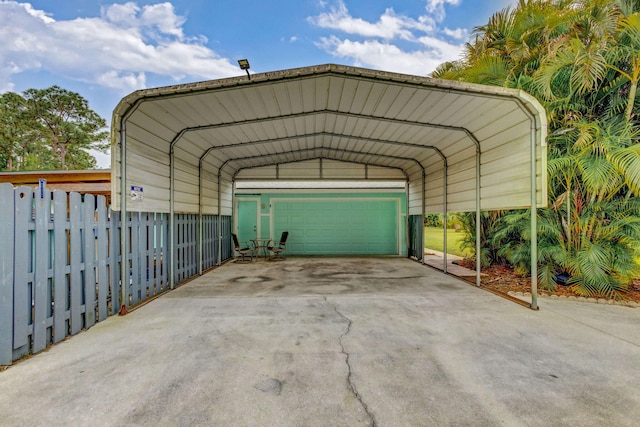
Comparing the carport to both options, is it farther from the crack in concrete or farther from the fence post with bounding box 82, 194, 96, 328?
the crack in concrete

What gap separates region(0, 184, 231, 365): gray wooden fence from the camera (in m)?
2.37

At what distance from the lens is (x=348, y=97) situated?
4.48 meters

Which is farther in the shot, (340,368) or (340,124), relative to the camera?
(340,124)

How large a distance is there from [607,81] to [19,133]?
28.7 meters

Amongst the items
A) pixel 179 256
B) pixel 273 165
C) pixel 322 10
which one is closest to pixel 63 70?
pixel 322 10

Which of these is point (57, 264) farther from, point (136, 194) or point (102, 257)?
point (136, 194)

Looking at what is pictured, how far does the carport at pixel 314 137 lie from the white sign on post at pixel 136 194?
0.01 metres

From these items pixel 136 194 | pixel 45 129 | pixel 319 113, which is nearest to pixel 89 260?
pixel 136 194

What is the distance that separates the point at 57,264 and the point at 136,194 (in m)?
1.44

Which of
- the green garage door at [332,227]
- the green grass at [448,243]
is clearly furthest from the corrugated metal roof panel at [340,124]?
the green grass at [448,243]

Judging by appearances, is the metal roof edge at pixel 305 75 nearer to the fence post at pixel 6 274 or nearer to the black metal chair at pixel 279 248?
the fence post at pixel 6 274

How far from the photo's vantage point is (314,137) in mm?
6863

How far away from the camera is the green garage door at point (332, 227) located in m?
9.80

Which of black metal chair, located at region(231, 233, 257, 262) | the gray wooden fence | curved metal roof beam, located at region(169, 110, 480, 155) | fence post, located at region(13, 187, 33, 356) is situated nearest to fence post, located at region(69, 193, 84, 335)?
Answer: the gray wooden fence
